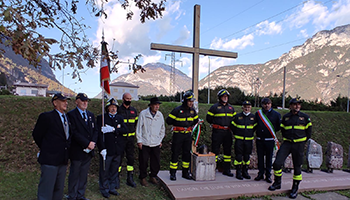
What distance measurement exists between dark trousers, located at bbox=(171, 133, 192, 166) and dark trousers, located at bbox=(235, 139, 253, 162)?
1.28m

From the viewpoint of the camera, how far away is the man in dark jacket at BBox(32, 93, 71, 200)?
3.94m

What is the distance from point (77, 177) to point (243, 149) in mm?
4070

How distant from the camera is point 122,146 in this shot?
5.54 meters

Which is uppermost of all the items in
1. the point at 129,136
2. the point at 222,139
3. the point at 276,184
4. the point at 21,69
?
the point at 21,69

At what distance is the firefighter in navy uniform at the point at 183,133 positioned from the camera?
608cm

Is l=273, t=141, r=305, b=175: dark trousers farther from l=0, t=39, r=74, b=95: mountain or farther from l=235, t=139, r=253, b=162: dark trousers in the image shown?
l=0, t=39, r=74, b=95: mountain

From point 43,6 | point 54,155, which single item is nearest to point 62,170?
point 54,155

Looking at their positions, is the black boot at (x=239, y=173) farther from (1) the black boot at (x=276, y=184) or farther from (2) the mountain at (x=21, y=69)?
(2) the mountain at (x=21, y=69)

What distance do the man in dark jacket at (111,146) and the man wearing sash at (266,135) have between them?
349 cm

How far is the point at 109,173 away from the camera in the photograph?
541cm

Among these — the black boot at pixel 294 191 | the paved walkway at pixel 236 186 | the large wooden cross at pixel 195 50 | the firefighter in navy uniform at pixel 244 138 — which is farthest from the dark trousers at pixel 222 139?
the black boot at pixel 294 191

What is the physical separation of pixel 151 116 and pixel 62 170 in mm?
2353

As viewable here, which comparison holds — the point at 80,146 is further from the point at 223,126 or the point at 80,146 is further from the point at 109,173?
the point at 223,126

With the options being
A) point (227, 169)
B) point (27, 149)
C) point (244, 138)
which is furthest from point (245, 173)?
point (27, 149)
